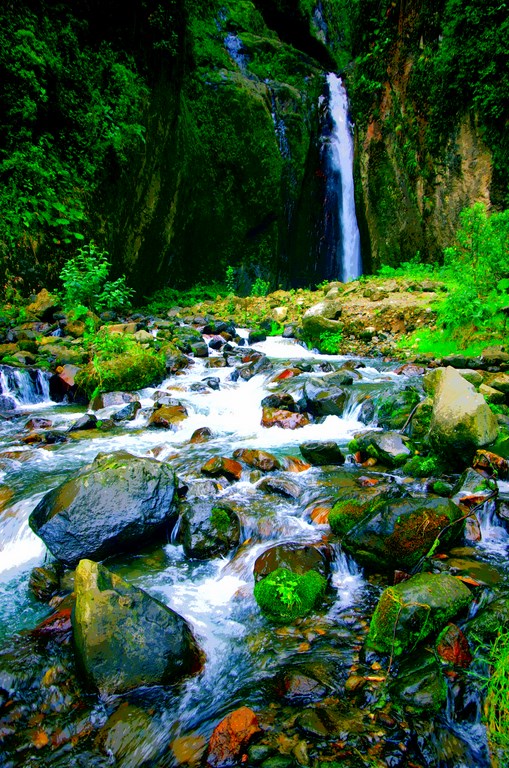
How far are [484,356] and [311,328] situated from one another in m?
4.91

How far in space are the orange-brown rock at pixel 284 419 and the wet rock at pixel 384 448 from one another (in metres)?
1.23

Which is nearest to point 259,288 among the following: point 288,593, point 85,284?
point 85,284

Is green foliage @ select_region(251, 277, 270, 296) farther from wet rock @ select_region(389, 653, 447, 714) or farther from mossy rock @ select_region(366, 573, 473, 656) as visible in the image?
wet rock @ select_region(389, 653, 447, 714)

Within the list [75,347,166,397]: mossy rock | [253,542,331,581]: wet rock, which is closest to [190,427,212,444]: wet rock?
[75,347,166,397]: mossy rock

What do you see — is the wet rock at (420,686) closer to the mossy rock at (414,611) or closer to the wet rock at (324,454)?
the mossy rock at (414,611)

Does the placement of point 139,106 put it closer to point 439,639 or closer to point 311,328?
point 311,328

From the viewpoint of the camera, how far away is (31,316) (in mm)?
9648

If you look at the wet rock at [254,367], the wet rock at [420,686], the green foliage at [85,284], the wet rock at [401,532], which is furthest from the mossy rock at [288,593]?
the green foliage at [85,284]

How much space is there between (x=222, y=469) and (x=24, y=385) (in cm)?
456

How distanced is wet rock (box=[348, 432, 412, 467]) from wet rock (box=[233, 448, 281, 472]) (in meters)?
1.06

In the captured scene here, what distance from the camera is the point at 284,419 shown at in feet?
21.2

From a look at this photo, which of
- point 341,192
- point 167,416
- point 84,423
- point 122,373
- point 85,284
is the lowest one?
point 167,416

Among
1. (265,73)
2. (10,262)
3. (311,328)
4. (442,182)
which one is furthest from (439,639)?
(265,73)

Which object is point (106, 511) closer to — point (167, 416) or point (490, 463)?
point (167, 416)
